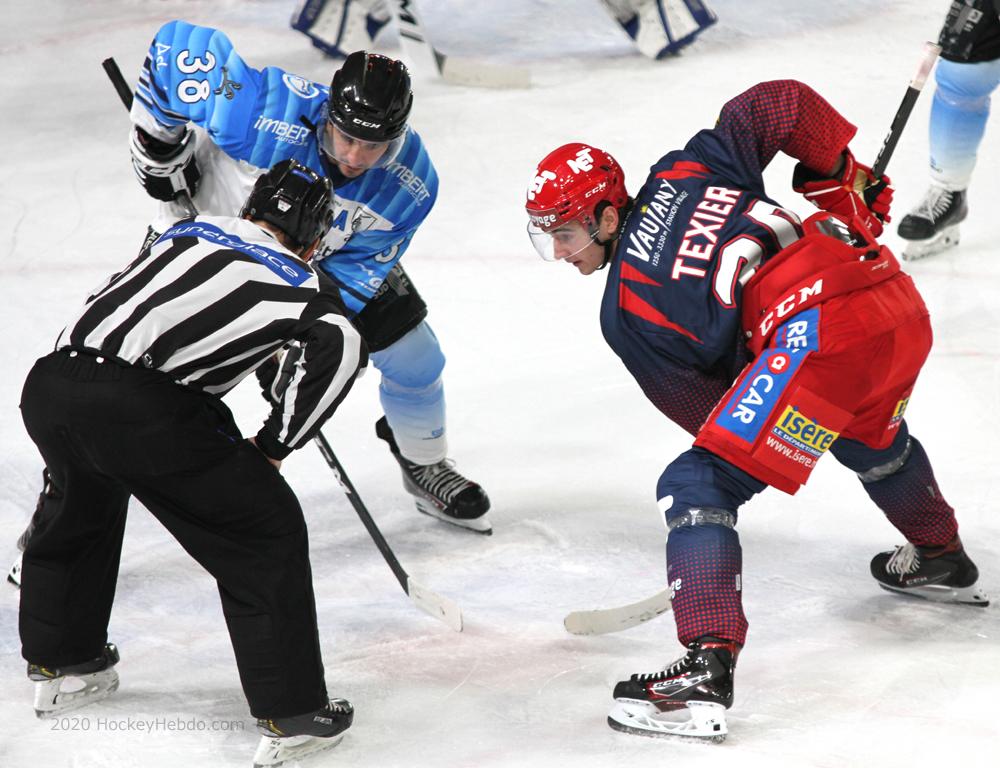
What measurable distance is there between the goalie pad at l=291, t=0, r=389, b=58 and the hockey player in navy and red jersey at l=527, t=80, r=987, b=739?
12.4 ft

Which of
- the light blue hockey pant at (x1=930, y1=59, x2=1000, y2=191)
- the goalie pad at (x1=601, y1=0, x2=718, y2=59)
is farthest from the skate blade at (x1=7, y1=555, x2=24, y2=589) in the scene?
the goalie pad at (x1=601, y1=0, x2=718, y2=59)

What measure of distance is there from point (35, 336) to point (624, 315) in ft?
8.03

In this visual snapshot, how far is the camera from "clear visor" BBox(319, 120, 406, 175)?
2770mm

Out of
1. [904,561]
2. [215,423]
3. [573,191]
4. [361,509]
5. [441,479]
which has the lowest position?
[441,479]

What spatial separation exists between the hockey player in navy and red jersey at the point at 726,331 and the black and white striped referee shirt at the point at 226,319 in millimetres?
535

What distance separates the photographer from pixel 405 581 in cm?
296

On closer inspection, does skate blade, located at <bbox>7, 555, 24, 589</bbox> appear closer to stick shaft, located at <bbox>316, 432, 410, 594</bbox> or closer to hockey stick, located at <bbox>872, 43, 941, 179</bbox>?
stick shaft, located at <bbox>316, 432, 410, 594</bbox>

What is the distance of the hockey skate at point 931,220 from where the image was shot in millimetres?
4461

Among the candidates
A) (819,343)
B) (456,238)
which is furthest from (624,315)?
(456,238)

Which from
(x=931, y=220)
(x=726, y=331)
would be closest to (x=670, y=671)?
(x=726, y=331)

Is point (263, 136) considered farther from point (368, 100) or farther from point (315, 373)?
point (315, 373)

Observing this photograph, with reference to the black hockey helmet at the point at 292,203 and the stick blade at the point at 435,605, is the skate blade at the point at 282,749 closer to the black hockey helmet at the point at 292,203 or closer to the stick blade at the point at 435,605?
the stick blade at the point at 435,605

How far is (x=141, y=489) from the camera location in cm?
220

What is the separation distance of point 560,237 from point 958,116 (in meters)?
2.35
